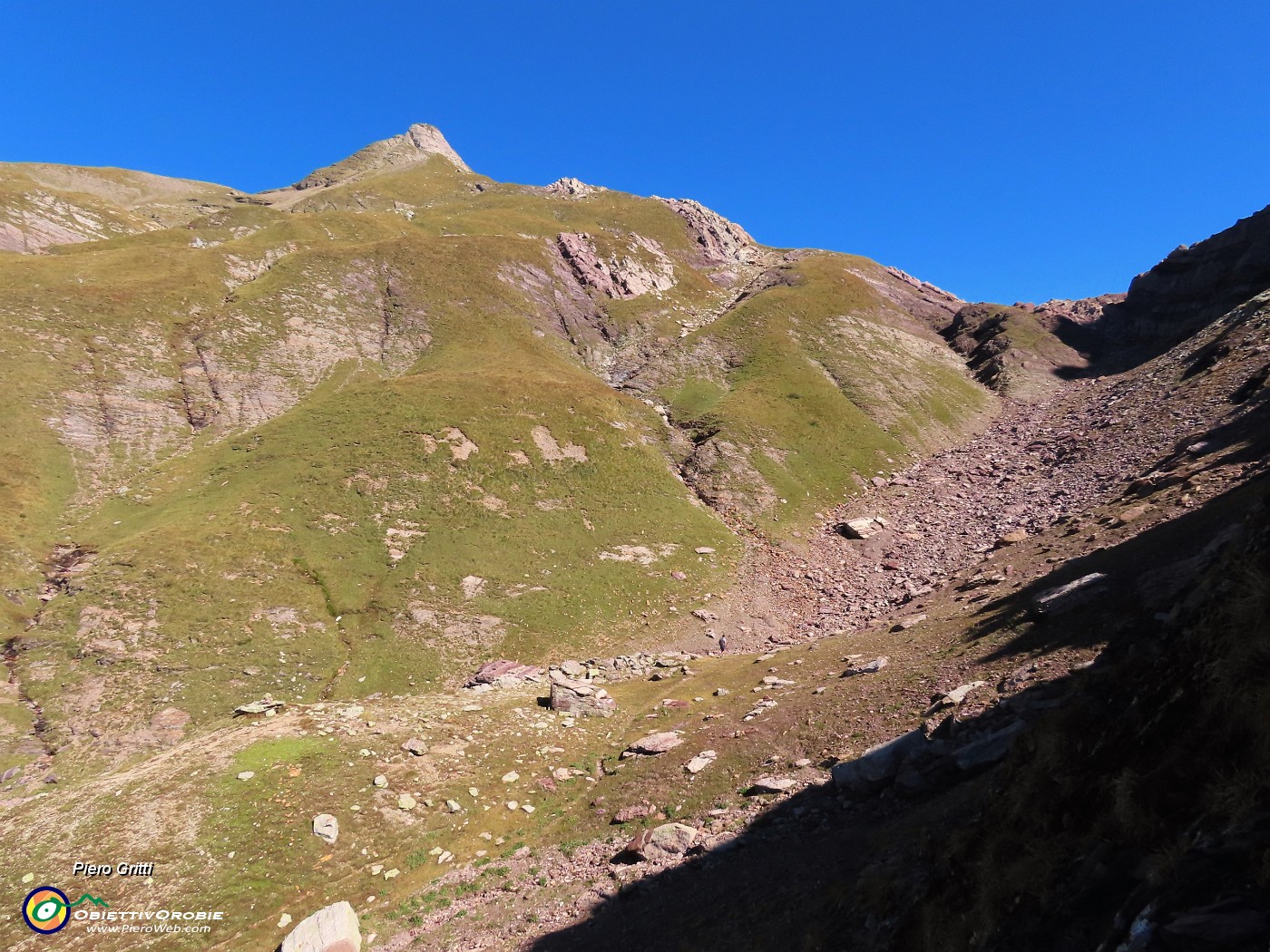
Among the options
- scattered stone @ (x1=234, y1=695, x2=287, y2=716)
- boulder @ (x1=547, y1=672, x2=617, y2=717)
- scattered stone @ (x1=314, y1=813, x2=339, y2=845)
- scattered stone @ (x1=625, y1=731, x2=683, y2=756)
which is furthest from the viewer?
boulder @ (x1=547, y1=672, x2=617, y2=717)

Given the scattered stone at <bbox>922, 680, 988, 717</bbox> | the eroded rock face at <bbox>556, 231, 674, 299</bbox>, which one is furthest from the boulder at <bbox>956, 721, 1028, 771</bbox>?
the eroded rock face at <bbox>556, 231, 674, 299</bbox>

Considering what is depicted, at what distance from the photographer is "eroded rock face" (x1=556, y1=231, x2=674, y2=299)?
122m

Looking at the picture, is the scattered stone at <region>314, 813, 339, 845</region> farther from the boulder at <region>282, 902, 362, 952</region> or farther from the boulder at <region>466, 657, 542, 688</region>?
the boulder at <region>466, 657, 542, 688</region>

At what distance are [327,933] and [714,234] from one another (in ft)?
610

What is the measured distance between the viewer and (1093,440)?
60844 millimetres

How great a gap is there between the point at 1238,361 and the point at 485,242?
114 meters

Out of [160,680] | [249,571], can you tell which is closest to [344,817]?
[160,680]

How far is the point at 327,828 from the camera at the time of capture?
2225 centimetres

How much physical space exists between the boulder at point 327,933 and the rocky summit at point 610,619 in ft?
0.48

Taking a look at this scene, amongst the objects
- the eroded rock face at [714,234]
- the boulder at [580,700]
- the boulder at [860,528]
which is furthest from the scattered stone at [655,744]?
the eroded rock face at [714,234]

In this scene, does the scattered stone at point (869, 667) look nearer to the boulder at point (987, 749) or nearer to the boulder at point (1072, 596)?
the boulder at point (1072, 596)

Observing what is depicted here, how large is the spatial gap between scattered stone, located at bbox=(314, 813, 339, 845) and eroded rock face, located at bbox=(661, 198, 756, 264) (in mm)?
161416

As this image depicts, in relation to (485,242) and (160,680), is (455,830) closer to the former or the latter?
(160,680)

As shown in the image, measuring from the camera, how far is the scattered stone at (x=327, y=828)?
22.0 meters
